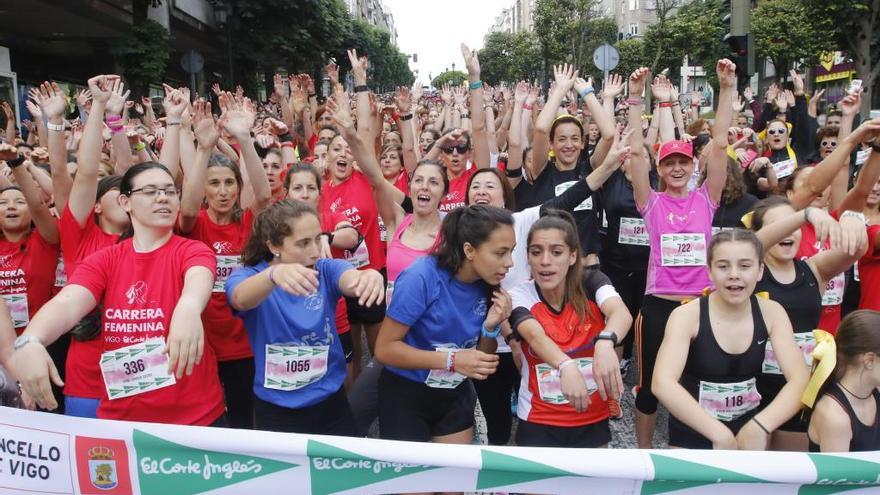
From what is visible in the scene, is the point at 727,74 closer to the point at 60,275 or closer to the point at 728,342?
the point at 728,342

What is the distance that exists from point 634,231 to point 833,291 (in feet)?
4.75

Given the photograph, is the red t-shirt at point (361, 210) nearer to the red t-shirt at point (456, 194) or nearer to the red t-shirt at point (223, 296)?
the red t-shirt at point (456, 194)

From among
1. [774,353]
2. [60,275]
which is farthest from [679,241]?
[60,275]

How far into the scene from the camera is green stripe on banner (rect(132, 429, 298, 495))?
223 centimetres

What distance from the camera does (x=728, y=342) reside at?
105 inches

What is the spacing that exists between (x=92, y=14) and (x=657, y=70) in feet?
93.2

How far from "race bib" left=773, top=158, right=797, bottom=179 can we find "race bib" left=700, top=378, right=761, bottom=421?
13.1 feet

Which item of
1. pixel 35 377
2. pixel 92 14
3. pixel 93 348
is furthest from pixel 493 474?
pixel 92 14

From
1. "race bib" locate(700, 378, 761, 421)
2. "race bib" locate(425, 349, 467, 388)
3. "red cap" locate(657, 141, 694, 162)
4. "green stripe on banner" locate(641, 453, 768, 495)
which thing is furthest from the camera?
"red cap" locate(657, 141, 694, 162)

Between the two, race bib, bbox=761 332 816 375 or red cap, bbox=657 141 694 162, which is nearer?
race bib, bbox=761 332 816 375

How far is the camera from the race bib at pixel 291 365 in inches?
110

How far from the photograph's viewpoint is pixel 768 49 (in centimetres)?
2838

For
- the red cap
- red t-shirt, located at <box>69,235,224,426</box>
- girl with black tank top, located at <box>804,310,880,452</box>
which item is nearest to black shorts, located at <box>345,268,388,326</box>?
red t-shirt, located at <box>69,235,224,426</box>

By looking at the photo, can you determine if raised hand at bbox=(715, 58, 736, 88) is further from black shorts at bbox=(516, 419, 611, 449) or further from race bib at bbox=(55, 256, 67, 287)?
race bib at bbox=(55, 256, 67, 287)
